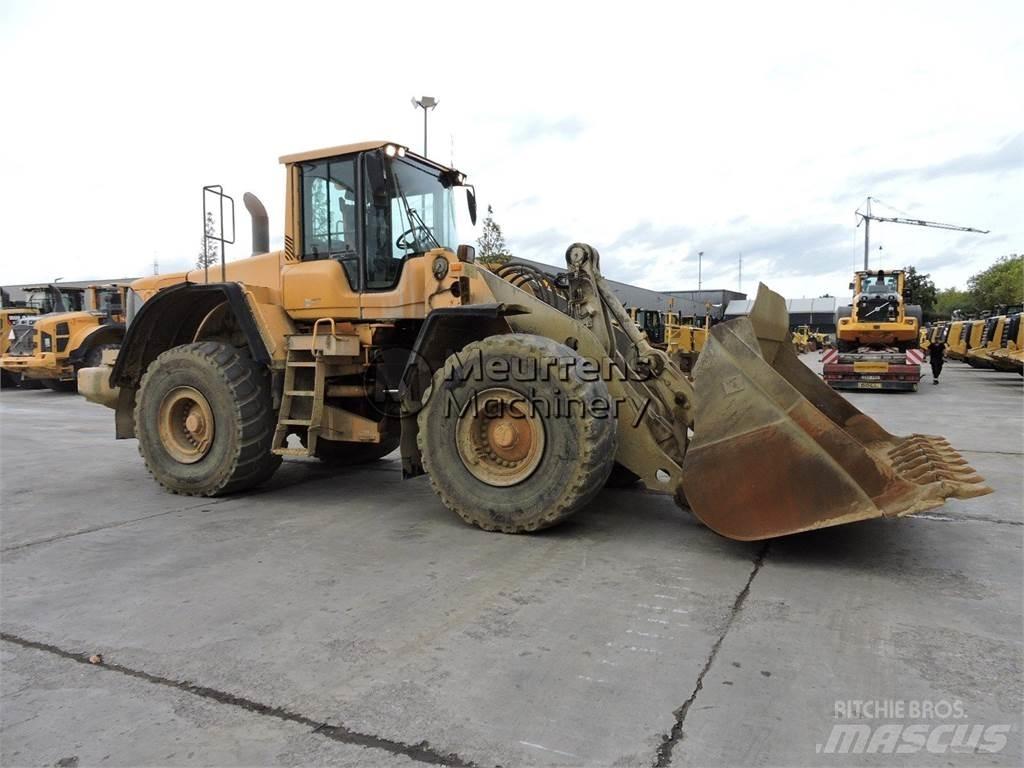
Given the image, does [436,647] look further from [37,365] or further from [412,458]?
[37,365]

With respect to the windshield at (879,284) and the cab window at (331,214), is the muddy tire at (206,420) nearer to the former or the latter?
the cab window at (331,214)

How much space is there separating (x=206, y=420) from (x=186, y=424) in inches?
12.7

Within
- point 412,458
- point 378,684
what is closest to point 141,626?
point 378,684

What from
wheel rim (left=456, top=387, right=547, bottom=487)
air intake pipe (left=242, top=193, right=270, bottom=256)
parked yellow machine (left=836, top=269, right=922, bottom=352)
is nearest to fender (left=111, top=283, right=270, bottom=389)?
air intake pipe (left=242, top=193, right=270, bottom=256)

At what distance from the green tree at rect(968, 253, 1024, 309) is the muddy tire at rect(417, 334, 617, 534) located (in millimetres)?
64296

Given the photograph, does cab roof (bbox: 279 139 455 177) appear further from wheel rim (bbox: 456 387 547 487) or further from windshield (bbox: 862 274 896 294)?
windshield (bbox: 862 274 896 294)

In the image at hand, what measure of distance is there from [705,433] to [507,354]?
4.72 feet

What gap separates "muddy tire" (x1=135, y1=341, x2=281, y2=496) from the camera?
5.88 meters

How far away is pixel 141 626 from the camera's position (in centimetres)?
338

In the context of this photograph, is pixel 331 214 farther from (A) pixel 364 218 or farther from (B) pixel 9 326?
(B) pixel 9 326

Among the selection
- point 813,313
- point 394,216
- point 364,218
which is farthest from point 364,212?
point 813,313

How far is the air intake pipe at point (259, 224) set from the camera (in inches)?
264

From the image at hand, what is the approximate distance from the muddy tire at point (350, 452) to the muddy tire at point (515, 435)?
255cm

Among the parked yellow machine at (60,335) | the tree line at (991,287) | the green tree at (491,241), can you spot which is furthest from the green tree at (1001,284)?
the parked yellow machine at (60,335)
